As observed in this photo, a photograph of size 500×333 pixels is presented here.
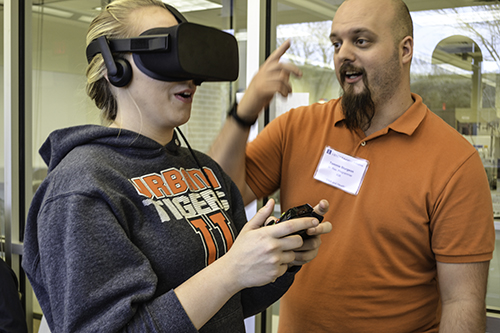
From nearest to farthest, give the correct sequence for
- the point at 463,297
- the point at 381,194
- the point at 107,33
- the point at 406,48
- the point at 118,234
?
the point at 118,234, the point at 107,33, the point at 463,297, the point at 381,194, the point at 406,48

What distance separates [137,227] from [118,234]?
0.08m

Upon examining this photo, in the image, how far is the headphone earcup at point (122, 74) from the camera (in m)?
1.03

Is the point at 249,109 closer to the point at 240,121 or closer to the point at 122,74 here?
the point at 240,121

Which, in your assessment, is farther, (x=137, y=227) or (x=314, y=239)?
(x=314, y=239)

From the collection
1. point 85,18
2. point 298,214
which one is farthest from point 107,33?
point 85,18

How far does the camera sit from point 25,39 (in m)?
3.22

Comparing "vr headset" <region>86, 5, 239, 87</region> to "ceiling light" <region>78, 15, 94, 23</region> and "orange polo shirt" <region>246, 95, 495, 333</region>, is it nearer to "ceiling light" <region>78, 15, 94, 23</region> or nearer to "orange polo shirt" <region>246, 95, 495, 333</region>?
"orange polo shirt" <region>246, 95, 495, 333</region>

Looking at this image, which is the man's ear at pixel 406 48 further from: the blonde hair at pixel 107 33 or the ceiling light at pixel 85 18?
the ceiling light at pixel 85 18

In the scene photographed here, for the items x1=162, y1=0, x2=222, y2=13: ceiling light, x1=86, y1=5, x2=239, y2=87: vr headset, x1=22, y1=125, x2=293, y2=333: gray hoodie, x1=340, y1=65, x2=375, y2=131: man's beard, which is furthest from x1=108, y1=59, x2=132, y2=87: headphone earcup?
x1=162, y1=0, x2=222, y2=13: ceiling light

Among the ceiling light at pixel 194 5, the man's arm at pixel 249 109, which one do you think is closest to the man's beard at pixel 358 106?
the man's arm at pixel 249 109

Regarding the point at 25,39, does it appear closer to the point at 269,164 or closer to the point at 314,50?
the point at 314,50

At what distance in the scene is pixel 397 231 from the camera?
144 cm

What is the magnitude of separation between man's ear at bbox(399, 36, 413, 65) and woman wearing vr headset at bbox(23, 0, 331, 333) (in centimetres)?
81

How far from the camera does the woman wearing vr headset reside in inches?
33.0
